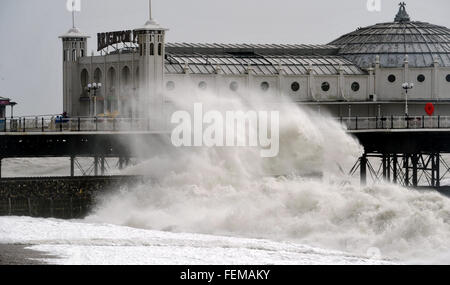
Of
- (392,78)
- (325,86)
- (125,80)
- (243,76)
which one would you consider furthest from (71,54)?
(392,78)

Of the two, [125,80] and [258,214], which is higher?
[125,80]

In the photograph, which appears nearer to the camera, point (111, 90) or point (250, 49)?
point (111, 90)

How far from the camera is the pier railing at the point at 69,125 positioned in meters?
82.9

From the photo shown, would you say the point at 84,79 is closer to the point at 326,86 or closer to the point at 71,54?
the point at 71,54

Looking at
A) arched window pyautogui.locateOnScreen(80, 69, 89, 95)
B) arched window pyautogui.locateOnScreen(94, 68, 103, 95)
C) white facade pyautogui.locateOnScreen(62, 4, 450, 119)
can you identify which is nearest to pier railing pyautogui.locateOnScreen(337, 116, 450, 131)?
white facade pyautogui.locateOnScreen(62, 4, 450, 119)

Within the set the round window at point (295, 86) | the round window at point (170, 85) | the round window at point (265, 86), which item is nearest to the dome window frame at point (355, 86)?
the round window at point (295, 86)

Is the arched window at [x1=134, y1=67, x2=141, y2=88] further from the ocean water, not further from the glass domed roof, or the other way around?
the glass domed roof

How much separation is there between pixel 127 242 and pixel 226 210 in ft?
42.3

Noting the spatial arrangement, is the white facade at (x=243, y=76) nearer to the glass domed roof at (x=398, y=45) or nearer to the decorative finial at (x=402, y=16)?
the glass domed roof at (x=398, y=45)

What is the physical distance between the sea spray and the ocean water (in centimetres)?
7

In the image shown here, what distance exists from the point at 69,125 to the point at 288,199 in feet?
47.2

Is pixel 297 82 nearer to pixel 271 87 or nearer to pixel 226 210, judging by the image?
pixel 271 87

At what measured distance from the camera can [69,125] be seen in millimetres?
83375

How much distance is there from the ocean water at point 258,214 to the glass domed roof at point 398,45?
1740 cm
